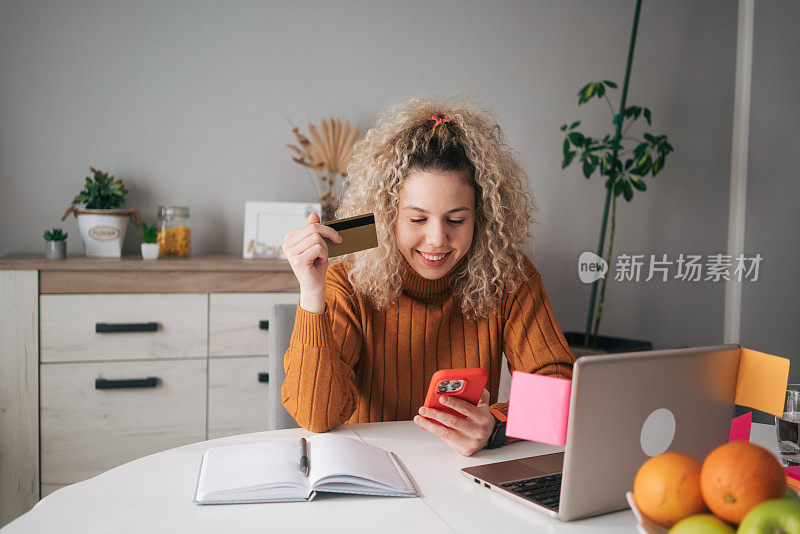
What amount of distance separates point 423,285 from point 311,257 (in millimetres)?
399

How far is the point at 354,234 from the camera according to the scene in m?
1.21

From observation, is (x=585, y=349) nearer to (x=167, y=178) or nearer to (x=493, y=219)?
(x=493, y=219)

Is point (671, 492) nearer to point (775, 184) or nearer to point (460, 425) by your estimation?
point (460, 425)

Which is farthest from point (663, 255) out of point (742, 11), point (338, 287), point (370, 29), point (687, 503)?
point (687, 503)

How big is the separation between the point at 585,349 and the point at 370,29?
1.75 m

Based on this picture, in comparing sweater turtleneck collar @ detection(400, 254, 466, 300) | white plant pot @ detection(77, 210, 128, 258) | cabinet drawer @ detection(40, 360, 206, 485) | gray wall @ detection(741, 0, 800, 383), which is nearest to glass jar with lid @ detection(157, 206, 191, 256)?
→ white plant pot @ detection(77, 210, 128, 258)

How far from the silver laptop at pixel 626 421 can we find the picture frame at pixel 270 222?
5.62 feet

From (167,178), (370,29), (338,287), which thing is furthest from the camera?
(370,29)

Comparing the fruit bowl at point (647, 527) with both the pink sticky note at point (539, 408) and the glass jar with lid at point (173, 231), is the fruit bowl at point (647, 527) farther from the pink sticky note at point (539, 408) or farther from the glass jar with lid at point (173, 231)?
the glass jar with lid at point (173, 231)

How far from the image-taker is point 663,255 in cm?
330

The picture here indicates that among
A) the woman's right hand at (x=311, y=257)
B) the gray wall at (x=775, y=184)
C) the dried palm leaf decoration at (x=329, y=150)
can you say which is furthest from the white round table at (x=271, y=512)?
the gray wall at (x=775, y=184)

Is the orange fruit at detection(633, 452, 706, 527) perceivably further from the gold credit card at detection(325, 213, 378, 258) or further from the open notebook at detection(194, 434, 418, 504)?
the gold credit card at detection(325, 213, 378, 258)

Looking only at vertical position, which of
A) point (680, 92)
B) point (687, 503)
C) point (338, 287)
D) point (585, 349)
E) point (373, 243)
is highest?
point (680, 92)

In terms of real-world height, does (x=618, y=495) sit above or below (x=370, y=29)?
below
